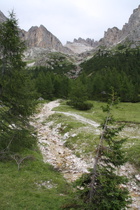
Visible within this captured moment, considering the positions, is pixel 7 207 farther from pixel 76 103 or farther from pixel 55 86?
pixel 55 86

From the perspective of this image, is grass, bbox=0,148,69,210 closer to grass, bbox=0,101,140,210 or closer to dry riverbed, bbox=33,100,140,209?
grass, bbox=0,101,140,210

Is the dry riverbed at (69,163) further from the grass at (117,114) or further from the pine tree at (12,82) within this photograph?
the grass at (117,114)

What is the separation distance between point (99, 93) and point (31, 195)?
210 feet

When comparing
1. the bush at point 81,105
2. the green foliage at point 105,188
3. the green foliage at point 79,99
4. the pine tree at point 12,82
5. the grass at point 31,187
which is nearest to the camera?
the green foliage at point 105,188

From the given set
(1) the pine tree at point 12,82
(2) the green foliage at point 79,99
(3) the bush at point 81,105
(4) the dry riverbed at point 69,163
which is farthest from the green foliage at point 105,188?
(2) the green foliage at point 79,99

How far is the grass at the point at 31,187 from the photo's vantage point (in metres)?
8.75

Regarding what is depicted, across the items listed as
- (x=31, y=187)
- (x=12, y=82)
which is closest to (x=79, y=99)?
(x=12, y=82)

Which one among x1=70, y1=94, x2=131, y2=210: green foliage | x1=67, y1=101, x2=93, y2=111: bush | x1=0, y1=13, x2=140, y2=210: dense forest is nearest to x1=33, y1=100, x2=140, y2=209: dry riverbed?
x1=0, y1=13, x2=140, y2=210: dense forest

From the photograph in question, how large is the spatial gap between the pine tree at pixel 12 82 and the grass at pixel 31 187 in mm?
2481

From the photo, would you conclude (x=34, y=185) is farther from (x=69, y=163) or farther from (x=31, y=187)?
(x=69, y=163)

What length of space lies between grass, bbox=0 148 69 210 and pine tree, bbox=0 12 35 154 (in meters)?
2.48

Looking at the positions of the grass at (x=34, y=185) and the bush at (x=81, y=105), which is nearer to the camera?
the grass at (x=34, y=185)

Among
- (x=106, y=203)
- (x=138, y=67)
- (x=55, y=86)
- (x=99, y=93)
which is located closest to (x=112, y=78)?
(x=99, y=93)

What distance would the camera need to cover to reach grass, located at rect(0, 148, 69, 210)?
8750 millimetres
